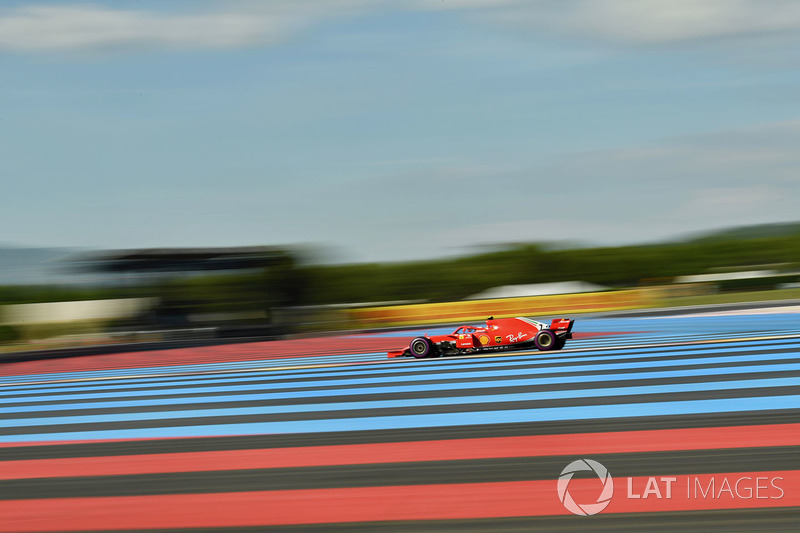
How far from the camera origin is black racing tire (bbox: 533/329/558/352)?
13859 millimetres

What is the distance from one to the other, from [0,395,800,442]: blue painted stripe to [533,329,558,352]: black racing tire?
5739mm

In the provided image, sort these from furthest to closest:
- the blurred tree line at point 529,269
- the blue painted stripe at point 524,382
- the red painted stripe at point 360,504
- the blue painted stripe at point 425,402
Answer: the blurred tree line at point 529,269, the blue painted stripe at point 524,382, the blue painted stripe at point 425,402, the red painted stripe at point 360,504

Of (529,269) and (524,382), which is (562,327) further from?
(529,269)

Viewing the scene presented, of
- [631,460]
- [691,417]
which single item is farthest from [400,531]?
[691,417]

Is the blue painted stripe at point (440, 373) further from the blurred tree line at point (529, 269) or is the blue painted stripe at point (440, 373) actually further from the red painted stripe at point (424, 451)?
the blurred tree line at point (529, 269)

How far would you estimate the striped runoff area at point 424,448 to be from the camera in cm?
487

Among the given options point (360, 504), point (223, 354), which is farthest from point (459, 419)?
point (223, 354)

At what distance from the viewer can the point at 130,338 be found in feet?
85.5

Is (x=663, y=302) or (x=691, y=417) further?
(x=663, y=302)

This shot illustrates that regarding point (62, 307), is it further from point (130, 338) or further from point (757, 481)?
point (757, 481)

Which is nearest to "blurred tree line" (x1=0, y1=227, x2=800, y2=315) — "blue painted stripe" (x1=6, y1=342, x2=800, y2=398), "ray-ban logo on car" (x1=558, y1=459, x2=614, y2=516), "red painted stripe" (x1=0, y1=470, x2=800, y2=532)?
"blue painted stripe" (x1=6, y1=342, x2=800, y2=398)

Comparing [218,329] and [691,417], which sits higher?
[218,329]

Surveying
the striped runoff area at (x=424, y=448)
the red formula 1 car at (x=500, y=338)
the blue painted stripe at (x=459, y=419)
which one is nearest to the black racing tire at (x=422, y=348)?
the red formula 1 car at (x=500, y=338)

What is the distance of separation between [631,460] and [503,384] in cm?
451
